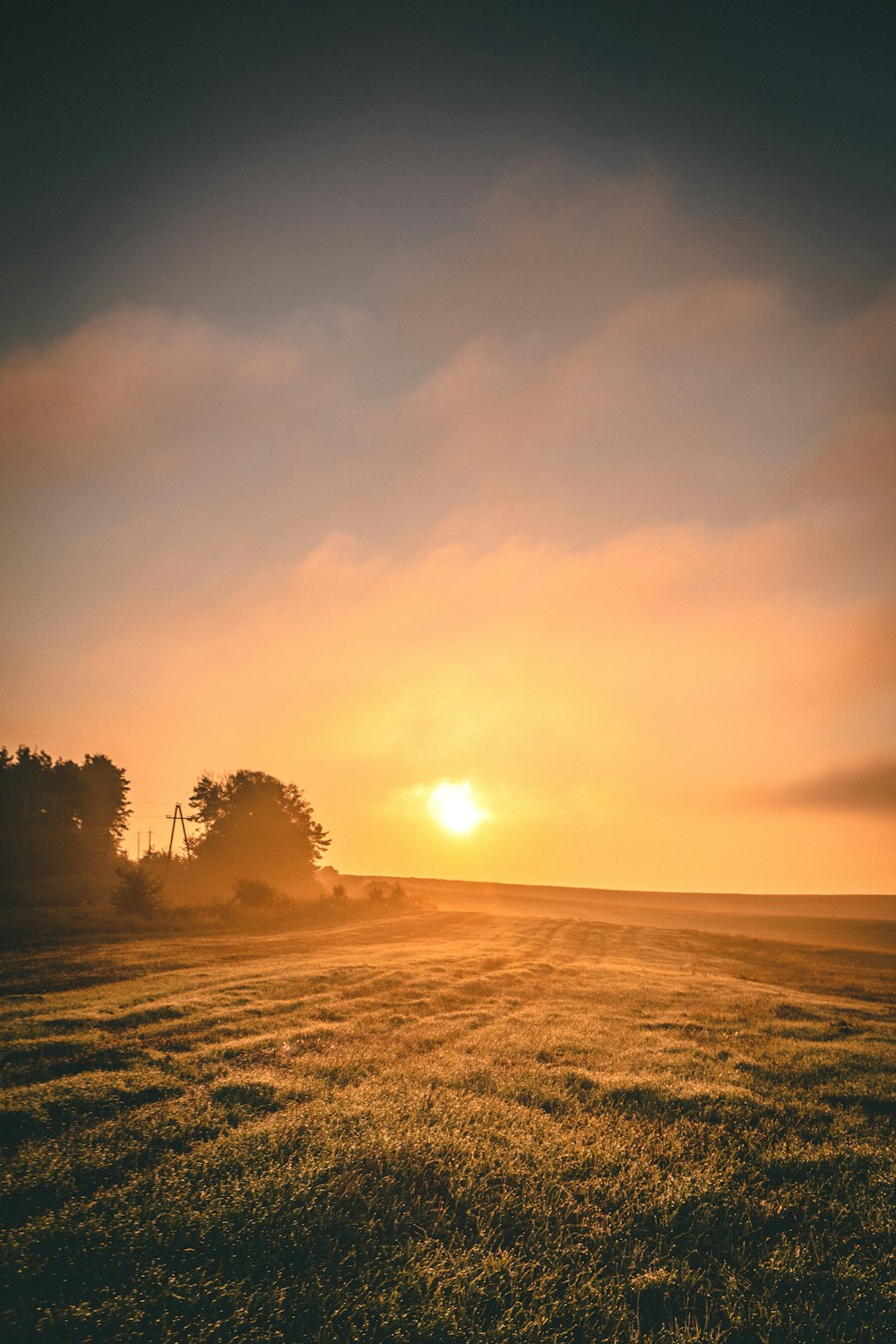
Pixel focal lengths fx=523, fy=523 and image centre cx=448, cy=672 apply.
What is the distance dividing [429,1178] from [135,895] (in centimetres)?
3630

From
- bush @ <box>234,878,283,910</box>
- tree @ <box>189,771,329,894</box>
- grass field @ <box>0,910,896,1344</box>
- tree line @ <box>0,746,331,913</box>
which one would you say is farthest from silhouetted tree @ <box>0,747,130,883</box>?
grass field @ <box>0,910,896,1344</box>

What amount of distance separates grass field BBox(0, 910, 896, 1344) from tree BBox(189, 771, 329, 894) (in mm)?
57969

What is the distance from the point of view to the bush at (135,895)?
113ft

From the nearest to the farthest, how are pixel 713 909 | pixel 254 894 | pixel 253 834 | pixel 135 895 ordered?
pixel 135 895
pixel 254 894
pixel 253 834
pixel 713 909

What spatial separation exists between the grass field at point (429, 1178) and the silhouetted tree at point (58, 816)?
50872mm

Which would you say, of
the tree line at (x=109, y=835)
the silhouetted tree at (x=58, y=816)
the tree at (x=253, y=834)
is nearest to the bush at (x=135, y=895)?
the tree line at (x=109, y=835)

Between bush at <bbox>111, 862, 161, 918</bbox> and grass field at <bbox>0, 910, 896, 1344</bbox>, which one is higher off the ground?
grass field at <bbox>0, 910, 896, 1344</bbox>

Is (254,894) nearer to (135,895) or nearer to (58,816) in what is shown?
(135,895)

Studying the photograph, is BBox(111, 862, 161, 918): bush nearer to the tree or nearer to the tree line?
the tree line

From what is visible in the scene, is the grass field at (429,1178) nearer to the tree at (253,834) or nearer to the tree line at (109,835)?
the tree line at (109,835)

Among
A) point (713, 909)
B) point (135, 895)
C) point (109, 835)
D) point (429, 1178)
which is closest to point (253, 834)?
point (109, 835)

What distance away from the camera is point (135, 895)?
34.8m

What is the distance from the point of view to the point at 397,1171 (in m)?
6.25

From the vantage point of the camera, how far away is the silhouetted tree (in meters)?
52.8
